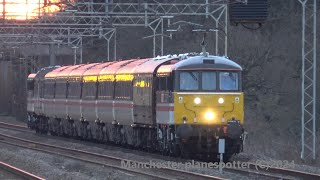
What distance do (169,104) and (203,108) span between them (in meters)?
1.05

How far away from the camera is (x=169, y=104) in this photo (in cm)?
2483

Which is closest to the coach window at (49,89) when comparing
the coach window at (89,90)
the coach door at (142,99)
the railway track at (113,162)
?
the railway track at (113,162)

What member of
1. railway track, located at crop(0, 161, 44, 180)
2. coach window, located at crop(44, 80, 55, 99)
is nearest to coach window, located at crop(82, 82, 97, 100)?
coach window, located at crop(44, 80, 55, 99)

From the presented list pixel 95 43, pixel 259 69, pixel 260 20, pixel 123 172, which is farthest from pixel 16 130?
pixel 123 172

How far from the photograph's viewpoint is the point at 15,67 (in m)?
80.3

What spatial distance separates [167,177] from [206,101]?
16.8 ft

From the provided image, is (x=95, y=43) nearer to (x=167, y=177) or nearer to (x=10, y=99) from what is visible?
(x=10, y=99)

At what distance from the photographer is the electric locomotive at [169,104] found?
24422mm

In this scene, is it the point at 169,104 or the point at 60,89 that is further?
the point at 60,89

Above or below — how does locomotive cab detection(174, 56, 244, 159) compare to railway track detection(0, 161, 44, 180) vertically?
above

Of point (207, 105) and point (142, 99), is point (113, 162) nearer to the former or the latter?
point (207, 105)

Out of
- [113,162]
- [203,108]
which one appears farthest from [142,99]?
[203,108]

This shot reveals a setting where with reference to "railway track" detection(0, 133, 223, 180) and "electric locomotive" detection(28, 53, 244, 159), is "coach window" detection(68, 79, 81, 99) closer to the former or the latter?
"electric locomotive" detection(28, 53, 244, 159)

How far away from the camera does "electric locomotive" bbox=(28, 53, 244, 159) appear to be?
80.1ft
